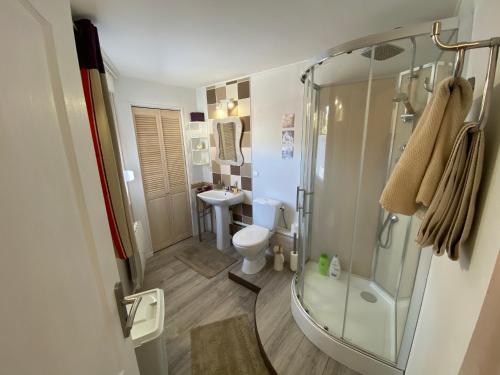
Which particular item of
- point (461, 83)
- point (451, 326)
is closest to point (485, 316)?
point (451, 326)

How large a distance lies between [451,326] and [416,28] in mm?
Answer: 1375

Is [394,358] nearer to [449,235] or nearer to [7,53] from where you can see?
[449,235]

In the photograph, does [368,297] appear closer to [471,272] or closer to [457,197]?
[471,272]

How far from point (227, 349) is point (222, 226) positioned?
1523 millimetres

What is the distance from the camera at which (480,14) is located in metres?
0.79

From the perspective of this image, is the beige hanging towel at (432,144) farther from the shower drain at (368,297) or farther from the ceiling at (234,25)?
the shower drain at (368,297)

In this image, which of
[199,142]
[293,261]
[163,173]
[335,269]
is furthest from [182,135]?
[335,269]

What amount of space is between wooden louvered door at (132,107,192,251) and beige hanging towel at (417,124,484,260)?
114 inches

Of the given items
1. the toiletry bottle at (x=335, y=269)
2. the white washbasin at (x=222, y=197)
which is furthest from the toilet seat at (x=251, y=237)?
the toiletry bottle at (x=335, y=269)

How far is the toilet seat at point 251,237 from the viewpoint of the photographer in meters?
2.25

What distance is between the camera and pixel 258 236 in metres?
2.38

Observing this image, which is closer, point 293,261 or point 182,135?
point 293,261

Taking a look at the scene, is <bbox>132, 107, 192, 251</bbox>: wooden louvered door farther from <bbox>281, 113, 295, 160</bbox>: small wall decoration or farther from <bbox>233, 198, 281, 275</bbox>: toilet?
<bbox>281, 113, 295, 160</bbox>: small wall decoration

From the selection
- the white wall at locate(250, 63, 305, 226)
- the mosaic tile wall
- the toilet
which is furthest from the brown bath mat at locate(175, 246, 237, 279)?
the white wall at locate(250, 63, 305, 226)
